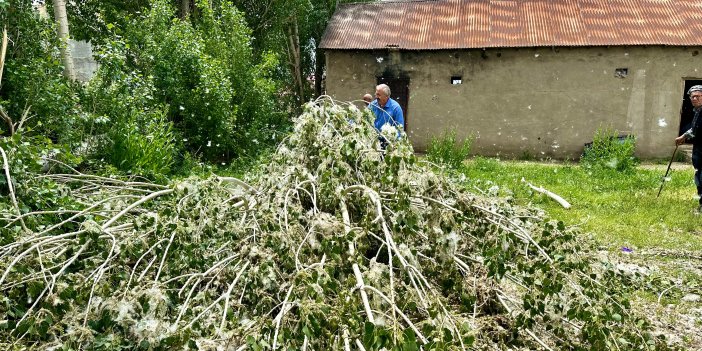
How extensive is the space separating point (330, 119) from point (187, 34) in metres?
6.14

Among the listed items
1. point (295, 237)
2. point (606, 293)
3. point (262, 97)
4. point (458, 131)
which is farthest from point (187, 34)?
point (606, 293)

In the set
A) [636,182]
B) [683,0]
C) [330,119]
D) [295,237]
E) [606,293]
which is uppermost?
[683,0]

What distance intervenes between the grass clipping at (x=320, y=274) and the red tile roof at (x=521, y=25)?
9736mm

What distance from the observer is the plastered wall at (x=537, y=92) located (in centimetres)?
1162

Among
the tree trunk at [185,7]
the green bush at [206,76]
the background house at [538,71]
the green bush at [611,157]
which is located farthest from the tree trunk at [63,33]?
the green bush at [611,157]

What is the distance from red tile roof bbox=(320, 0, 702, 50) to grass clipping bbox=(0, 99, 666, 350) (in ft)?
31.9

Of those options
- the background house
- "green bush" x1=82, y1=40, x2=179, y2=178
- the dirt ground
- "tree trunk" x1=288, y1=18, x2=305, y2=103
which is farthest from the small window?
"green bush" x1=82, y1=40, x2=179, y2=178

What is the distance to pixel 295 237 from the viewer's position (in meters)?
2.56

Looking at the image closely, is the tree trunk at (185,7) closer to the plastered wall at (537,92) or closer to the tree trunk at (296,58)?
the plastered wall at (537,92)

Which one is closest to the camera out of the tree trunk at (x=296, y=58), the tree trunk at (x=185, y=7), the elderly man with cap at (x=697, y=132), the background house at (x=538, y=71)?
the elderly man with cap at (x=697, y=132)

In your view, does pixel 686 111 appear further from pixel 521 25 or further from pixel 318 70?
pixel 318 70

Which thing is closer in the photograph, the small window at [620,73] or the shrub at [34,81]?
the shrub at [34,81]

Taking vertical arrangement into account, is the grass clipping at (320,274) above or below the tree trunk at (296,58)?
below

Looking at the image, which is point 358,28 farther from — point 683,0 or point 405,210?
point 405,210
